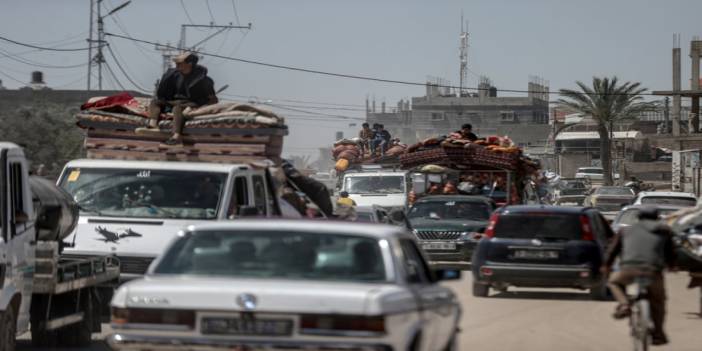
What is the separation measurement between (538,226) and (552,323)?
13.2 ft

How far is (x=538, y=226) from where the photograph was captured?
67.3 feet

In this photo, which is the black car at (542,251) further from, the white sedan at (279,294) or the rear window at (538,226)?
the white sedan at (279,294)

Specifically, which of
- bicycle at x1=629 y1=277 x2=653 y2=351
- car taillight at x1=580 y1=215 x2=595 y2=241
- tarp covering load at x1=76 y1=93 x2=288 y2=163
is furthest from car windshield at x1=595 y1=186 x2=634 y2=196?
bicycle at x1=629 y1=277 x2=653 y2=351

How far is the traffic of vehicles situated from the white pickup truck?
0.06 feet

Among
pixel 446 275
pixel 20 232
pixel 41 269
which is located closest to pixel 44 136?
pixel 41 269

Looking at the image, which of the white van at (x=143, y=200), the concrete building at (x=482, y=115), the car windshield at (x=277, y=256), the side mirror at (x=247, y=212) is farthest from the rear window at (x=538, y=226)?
the concrete building at (x=482, y=115)

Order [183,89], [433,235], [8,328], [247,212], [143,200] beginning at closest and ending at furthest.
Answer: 1. [8,328]
2. [247,212]
3. [143,200]
4. [183,89]
5. [433,235]

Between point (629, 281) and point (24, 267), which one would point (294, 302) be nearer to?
point (24, 267)

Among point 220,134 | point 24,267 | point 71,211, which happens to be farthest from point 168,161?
point 24,267

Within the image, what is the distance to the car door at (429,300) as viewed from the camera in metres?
8.83

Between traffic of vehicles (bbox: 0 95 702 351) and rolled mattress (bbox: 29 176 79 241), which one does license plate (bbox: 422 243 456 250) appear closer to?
traffic of vehicles (bbox: 0 95 702 351)

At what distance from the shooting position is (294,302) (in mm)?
7922

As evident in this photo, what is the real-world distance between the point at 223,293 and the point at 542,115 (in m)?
136

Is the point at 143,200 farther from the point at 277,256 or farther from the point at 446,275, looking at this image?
the point at 277,256
